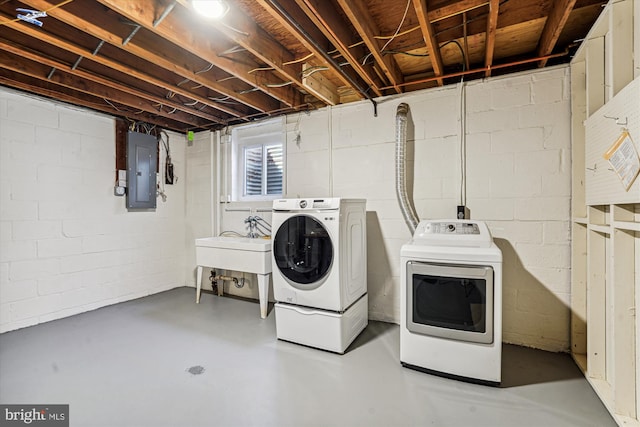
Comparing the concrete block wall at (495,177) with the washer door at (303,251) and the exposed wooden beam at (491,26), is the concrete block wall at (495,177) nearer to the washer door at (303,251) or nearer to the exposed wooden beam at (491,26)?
the exposed wooden beam at (491,26)

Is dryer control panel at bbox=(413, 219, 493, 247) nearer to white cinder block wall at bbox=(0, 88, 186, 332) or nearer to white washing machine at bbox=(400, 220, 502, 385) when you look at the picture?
white washing machine at bbox=(400, 220, 502, 385)

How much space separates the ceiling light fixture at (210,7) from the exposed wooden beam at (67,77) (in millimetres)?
1520

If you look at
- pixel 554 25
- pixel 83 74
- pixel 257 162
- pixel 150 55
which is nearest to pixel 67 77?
pixel 83 74

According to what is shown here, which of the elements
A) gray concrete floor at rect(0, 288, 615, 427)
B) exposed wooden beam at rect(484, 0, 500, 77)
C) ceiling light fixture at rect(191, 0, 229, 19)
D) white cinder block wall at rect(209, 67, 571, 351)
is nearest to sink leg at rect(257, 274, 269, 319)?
gray concrete floor at rect(0, 288, 615, 427)

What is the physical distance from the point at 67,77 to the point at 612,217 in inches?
166

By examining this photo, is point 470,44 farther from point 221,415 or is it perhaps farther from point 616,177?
point 221,415

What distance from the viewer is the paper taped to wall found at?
1.34m

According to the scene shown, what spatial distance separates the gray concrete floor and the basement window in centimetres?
189

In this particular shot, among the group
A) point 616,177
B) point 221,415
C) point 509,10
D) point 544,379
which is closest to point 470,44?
point 509,10

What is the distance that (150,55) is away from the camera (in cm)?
215

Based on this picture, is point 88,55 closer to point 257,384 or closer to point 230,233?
point 230,233

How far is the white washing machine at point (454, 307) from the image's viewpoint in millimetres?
1842

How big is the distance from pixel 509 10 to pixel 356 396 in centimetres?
272

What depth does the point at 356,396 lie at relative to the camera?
179 centimetres
